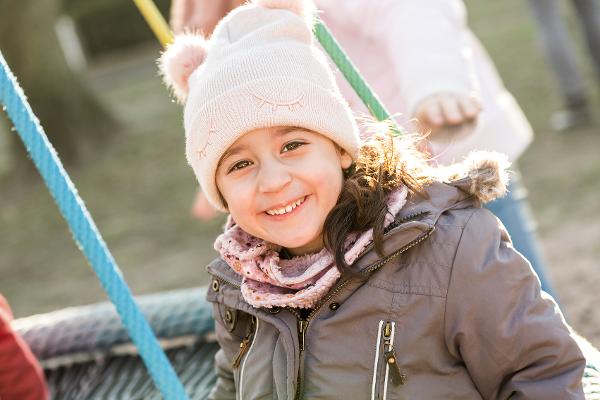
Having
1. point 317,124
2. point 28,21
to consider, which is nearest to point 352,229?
point 317,124

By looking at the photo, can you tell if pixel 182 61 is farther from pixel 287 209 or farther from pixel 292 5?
pixel 287 209

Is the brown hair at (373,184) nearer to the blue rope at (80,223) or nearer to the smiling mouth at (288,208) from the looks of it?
the smiling mouth at (288,208)

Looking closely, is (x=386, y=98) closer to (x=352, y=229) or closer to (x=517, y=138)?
(x=517, y=138)

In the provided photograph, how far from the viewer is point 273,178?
5.12 ft

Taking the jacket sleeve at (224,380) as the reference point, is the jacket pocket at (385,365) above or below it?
above

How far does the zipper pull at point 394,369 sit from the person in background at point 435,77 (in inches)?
22.3

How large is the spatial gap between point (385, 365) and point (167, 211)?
461 centimetres

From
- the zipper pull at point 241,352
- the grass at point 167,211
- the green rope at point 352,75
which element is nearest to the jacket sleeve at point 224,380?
the zipper pull at point 241,352

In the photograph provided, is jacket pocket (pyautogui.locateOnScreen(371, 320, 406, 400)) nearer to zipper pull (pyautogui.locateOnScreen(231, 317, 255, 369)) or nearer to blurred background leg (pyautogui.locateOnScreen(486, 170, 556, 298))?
zipper pull (pyautogui.locateOnScreen(231, 317, 255, 369))

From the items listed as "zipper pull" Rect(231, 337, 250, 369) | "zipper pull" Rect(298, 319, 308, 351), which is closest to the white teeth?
"zipper pull" Rect(298, 319, 308, 351)

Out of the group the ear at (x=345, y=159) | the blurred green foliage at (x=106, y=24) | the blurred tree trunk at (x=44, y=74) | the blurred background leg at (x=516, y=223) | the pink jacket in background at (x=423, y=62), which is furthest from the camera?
the blurred green foliage at (x=106, y=24)

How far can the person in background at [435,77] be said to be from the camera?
1.96 metres

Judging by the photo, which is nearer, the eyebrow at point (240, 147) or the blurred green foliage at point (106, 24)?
the eyebrow at point (240, 147)

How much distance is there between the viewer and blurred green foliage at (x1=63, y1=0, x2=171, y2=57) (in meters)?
16.1
